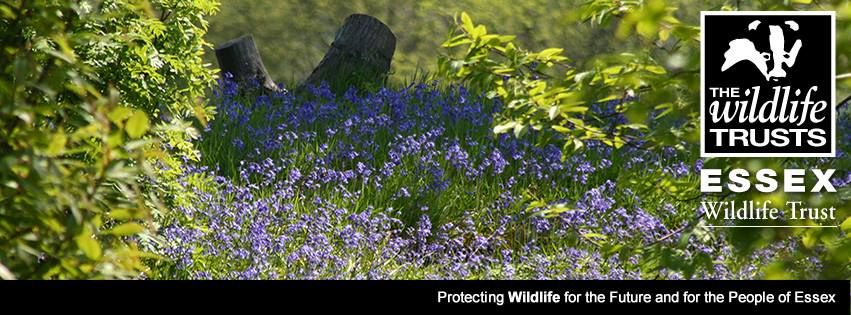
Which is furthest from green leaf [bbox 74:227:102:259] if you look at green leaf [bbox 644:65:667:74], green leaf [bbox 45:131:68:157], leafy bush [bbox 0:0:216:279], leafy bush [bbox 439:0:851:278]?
green leaf [bbox 644:65:667:74]

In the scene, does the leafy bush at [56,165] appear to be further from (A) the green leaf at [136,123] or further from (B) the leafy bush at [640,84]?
(B) the leafy bush at [640,84]

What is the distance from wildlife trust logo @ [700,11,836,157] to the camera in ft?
11.0

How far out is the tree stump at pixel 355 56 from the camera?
328 inches

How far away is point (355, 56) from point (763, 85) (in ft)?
17.2

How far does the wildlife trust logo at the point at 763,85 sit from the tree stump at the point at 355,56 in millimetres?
5003

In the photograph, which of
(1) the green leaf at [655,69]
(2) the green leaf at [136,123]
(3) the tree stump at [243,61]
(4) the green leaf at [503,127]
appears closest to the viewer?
(2) the green leaf at [136,123]

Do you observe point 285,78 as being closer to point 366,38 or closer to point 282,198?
point 366,38

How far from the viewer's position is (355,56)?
8.38m

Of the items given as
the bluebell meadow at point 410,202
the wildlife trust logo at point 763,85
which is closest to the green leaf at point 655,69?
the wildlife trust logo at point 763,85

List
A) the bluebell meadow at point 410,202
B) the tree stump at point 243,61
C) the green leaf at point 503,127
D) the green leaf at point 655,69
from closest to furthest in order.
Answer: the green leaf at point 655,69 → the green leaf at point 503,127 → the bluebell meadow at point 410,202 → the tree stump at point 243,61

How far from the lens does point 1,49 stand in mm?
3154

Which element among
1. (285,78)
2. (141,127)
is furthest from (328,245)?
(285,78)

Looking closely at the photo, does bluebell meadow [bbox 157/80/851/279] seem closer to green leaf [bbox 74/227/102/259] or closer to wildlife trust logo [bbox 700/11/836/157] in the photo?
wildlife trust logo [bbox 700/11/836/157]
